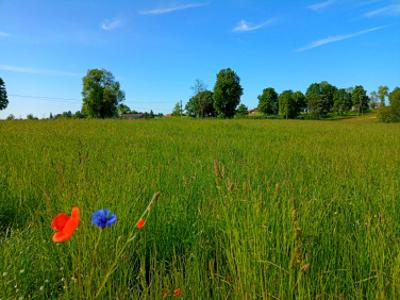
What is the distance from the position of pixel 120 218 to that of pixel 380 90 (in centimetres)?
10676

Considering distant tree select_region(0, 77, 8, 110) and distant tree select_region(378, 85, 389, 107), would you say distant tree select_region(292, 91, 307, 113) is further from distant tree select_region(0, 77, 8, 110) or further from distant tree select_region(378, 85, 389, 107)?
distant tree select_region(0, 77, 8, 110)

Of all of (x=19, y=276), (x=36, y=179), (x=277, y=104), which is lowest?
(x=19, y=276)

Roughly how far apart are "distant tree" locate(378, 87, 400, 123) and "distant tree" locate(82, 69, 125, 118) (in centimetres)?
6295

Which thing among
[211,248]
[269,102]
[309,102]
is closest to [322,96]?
[309,102]

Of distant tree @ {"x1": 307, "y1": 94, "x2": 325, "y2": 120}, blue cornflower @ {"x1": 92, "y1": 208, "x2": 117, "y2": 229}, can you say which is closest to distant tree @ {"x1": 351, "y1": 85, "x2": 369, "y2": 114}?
distant tree @ {"x1": 307, "y1": 94, "x2": 325, "y2": 120}

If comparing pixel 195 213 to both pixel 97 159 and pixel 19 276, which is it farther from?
pixel 97 159

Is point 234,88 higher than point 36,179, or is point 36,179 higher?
point 234,88

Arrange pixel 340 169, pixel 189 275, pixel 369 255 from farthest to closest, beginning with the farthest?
1. pixel 340 169
2. pixel 369 255
3. pixel 189 275

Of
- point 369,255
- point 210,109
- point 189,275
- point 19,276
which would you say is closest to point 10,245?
point 19,276

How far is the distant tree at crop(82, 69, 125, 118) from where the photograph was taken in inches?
2660

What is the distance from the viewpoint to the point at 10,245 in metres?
1.73

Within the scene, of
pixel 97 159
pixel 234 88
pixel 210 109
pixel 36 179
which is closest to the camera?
pixel 36 179

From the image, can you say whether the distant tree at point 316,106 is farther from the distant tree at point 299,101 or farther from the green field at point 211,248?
the green field at point 211,248

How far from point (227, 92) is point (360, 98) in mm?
50451
